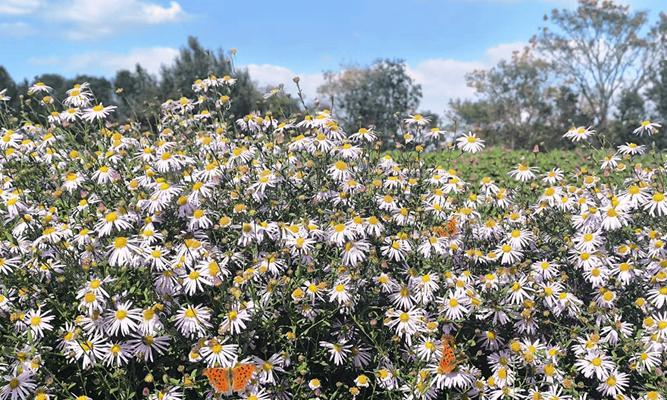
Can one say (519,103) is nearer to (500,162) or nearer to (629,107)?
(629,107)

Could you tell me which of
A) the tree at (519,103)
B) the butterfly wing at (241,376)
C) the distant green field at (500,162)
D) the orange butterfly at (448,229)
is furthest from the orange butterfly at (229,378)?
the tree at (519,103)

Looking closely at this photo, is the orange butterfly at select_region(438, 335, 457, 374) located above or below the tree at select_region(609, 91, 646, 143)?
above

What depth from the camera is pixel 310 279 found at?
3096 mm

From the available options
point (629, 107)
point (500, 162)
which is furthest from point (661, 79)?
point (500, 162)

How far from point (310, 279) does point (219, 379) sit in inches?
27.4

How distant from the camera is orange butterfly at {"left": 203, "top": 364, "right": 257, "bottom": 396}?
2.58 metres

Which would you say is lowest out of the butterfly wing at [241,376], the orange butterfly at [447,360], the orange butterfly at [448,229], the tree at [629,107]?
the tree at [629,107]

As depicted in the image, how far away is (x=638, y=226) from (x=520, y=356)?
1.25 m

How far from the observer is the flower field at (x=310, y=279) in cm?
277

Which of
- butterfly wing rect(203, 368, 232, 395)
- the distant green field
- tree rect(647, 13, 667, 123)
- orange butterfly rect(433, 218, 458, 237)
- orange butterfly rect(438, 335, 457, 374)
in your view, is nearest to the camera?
butterfly wing rect(203, 368, 232, 395)

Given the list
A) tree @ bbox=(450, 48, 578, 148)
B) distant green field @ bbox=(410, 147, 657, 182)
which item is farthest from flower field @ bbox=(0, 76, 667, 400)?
tree @ bbox=(450, 48, 578, 148)

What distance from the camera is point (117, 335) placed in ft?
8.97

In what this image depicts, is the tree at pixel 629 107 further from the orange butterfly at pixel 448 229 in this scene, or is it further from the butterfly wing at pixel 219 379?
the butterfly wing at pixel 219 379

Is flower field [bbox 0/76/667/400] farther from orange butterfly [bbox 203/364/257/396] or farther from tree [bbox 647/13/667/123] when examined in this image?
tree [bbox 647/13/667/123]
